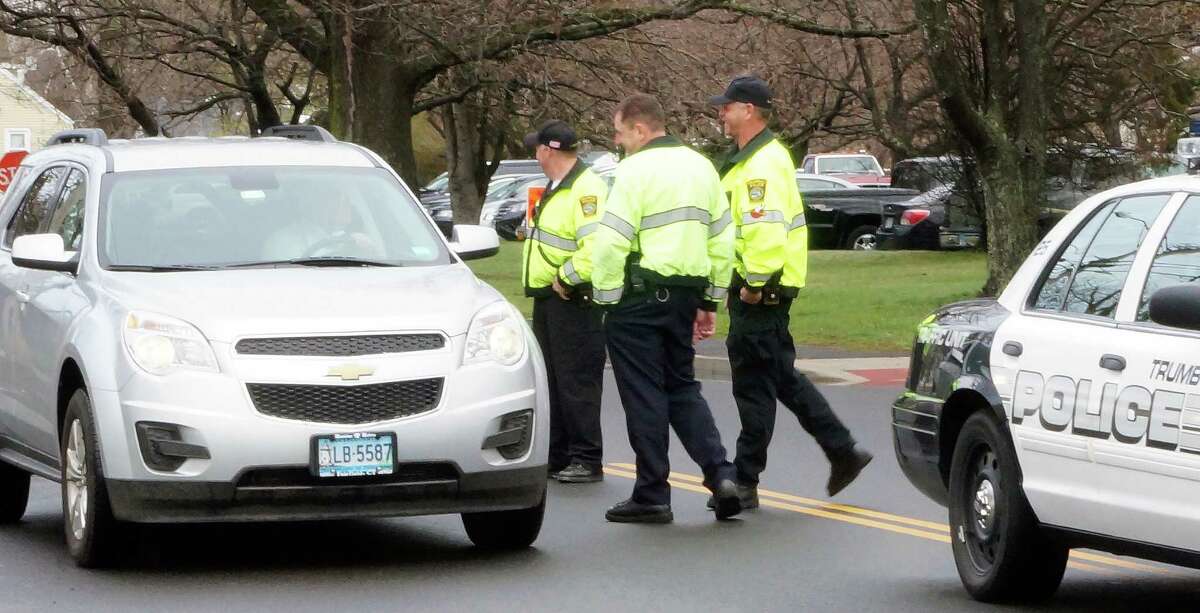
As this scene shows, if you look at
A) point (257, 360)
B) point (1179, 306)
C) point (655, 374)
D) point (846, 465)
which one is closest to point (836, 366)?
point (846, 465)

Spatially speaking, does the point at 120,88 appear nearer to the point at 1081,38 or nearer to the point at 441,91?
the point at 441,91

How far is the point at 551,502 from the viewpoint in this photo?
10234 mm

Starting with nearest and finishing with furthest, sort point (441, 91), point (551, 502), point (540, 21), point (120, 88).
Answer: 1. point (551, 502)
2. point (540, 21)
3. point (120, 88)
4. point (441, 91)

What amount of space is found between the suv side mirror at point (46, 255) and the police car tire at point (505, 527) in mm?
1910

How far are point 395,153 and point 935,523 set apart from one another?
17005mm

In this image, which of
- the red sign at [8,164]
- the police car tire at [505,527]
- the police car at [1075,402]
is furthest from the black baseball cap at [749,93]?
the red sign at [8,164]

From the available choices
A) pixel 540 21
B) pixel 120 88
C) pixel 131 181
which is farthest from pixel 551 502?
pixel 120 88

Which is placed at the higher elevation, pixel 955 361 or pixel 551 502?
pixel 955 361

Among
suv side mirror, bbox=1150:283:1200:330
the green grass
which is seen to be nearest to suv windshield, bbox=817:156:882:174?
the green grass

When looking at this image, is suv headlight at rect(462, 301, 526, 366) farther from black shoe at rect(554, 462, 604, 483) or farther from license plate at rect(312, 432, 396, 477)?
black shoe at rect(554, 462, 604, 483)

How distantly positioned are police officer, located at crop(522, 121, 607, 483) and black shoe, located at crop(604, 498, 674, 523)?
1409mm

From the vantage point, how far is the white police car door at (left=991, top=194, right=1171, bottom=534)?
668cm

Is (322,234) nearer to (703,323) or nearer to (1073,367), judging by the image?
(703,323)

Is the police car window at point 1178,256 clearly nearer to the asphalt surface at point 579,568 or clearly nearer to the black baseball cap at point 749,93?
the asphalt surface at point 579,568
